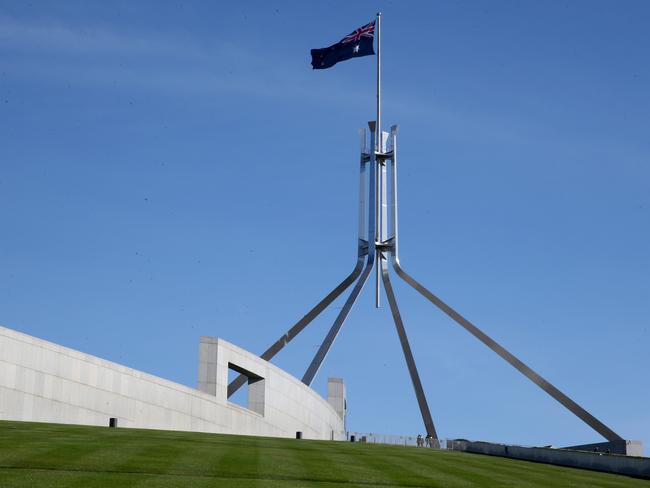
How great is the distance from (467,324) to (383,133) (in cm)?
1513

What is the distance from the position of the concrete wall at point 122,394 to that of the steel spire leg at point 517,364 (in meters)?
14.9

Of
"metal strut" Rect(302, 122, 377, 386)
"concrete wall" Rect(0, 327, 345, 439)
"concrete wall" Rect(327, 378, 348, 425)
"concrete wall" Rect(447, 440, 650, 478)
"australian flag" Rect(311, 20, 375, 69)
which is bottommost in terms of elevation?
"concrete wall" Rect(447, 440, 650, 478)

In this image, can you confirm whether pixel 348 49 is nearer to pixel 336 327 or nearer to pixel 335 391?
pixel 336 327

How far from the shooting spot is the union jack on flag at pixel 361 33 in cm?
6245

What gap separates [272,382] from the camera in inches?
2064

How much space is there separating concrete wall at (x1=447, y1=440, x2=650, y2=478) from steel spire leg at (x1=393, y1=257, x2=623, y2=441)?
809 inches

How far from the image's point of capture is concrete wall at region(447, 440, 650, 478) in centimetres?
2975

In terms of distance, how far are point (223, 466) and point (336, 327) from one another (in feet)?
151

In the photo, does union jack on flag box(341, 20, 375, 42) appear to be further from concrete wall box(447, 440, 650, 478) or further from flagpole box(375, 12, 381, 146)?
concrete wall box(447, 440, 650, 478)

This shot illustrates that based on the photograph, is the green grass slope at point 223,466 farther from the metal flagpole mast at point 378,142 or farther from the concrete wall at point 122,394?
the metal flagpole mast at point 378,142

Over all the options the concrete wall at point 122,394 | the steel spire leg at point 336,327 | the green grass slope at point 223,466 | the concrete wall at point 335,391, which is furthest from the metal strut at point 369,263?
the green grass slope at point 223,466

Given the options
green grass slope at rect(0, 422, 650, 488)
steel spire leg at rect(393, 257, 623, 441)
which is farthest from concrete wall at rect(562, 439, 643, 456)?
green grass slope at rect(0, 422, 650, 488)

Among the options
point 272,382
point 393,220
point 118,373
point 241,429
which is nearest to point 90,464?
point 118,373

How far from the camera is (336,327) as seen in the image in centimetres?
6725
